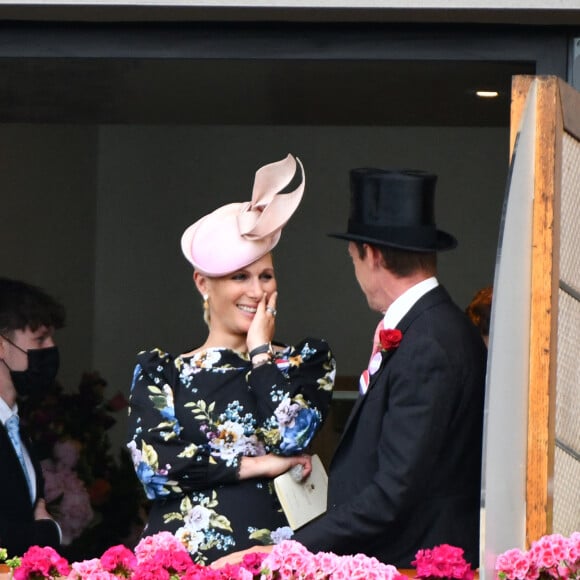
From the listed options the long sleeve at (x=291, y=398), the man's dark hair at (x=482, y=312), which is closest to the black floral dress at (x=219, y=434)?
the long sleeve at (x=291, y=398)

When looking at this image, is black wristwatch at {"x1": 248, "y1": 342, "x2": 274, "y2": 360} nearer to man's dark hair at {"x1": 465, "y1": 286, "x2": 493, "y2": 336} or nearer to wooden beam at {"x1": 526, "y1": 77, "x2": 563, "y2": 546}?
wooden beam at {"x1": 526, "y1": 77, "x2": 563, "y2": 546}

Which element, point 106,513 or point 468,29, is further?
point 106,513

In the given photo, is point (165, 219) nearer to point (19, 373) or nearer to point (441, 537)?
point (19, 373)

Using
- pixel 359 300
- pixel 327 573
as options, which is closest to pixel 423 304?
pixel 327 573

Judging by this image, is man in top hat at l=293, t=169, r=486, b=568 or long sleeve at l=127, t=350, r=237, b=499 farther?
long sleeve at l=127, t=350, r=237, b=499

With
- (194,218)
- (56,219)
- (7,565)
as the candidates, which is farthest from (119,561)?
(194,218)

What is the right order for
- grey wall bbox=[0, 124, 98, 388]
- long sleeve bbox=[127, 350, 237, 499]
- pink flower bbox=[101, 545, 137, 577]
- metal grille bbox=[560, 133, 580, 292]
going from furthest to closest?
grey wall bbox=[0, 124, 98, 388], long sleeve bbox=[127, 350, 237, 499], metal grille bbox=[560, 133, 580, 292], pink flower bbox=[101, 545, 137, 577]

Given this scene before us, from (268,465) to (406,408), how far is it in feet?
1.45

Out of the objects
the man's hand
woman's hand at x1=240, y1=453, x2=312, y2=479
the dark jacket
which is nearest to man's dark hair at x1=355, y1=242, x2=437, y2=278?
woman's hand at x1=240, y1=453, x2=312, y2=479

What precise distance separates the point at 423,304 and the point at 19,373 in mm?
1874

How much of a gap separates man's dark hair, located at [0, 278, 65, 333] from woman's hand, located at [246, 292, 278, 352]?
57.4 inches

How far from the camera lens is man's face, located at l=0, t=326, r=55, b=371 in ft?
14.7

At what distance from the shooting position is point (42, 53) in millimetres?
3514

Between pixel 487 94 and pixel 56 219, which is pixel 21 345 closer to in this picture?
pixel 487 94
